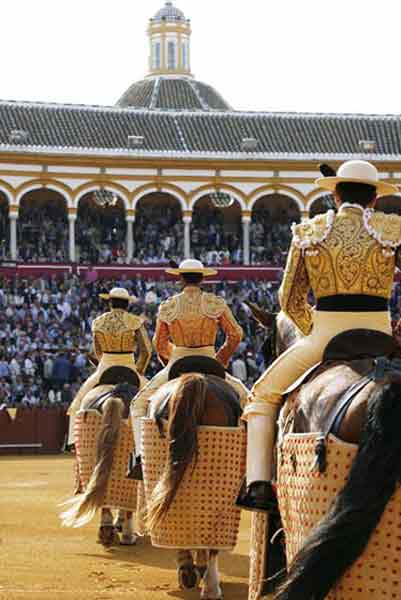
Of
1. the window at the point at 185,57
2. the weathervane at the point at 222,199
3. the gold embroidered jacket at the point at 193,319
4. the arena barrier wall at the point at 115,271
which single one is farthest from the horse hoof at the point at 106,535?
the window at the point at 185,57

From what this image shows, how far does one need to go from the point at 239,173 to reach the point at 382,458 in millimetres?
33269

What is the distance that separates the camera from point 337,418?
4.70 metres

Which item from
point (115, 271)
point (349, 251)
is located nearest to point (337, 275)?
point (349, 251)

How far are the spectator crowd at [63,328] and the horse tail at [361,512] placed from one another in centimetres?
2087

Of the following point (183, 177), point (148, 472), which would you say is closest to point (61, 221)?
Answer: point (183, 177)

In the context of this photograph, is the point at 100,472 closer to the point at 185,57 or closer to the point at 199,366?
the point at 199,366

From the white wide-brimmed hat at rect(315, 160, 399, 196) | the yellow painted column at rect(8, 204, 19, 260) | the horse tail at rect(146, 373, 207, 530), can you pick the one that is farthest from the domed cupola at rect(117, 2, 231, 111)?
the white wide-brimmed hat at rect(315, 160, 399, 196)

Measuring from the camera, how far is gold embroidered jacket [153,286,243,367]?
851cm

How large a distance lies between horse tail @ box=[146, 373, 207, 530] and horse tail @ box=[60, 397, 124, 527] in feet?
6.53

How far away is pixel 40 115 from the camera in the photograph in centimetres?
3819

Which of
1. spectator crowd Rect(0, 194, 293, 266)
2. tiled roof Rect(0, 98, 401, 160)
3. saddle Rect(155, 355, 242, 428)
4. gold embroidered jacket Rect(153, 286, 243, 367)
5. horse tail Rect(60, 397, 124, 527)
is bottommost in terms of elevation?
horse tail Rect(60, 397, 124, 527)

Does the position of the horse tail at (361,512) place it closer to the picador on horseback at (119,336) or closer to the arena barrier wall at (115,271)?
the picador on horseback at (119,336)

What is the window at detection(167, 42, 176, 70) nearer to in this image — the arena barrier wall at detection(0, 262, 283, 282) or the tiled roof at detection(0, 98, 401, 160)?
the tiled roof at detection(0, 98, 401, 160)

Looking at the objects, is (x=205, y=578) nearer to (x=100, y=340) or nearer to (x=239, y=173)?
(x=100, y=340)
